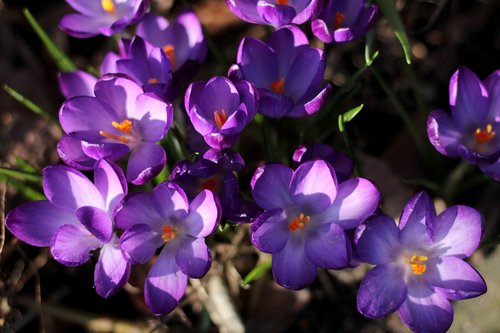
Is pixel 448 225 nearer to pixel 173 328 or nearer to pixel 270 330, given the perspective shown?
pixel 270 330

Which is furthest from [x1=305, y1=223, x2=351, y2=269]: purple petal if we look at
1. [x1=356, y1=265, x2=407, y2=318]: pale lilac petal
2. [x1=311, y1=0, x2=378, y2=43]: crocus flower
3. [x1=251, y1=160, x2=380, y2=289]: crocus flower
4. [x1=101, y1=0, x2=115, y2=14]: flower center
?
[x1=101, y1=0, x2=115, y2=14]: flower center

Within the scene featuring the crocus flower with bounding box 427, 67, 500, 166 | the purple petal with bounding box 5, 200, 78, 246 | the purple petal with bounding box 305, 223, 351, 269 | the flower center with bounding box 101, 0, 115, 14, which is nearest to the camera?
the purple petal with bounding box 305, 223, 351, 269

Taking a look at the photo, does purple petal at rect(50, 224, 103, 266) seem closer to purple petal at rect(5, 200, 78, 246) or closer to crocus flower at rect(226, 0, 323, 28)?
purple petal at rect(5, 200, 78, 246)

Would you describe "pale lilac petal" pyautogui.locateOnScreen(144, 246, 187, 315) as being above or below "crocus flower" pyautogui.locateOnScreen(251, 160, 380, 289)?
below

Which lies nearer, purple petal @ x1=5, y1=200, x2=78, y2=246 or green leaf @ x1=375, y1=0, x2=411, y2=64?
purple petal @ x1=5, y1=200, x2=78, y2=246

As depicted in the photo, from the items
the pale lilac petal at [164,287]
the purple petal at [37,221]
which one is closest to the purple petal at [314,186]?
the pale lilac petal at [164,287]

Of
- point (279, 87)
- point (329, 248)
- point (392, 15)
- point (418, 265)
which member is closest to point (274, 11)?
point (279, 87)

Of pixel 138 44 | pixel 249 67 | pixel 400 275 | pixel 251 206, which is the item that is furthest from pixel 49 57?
pixel 400 275
